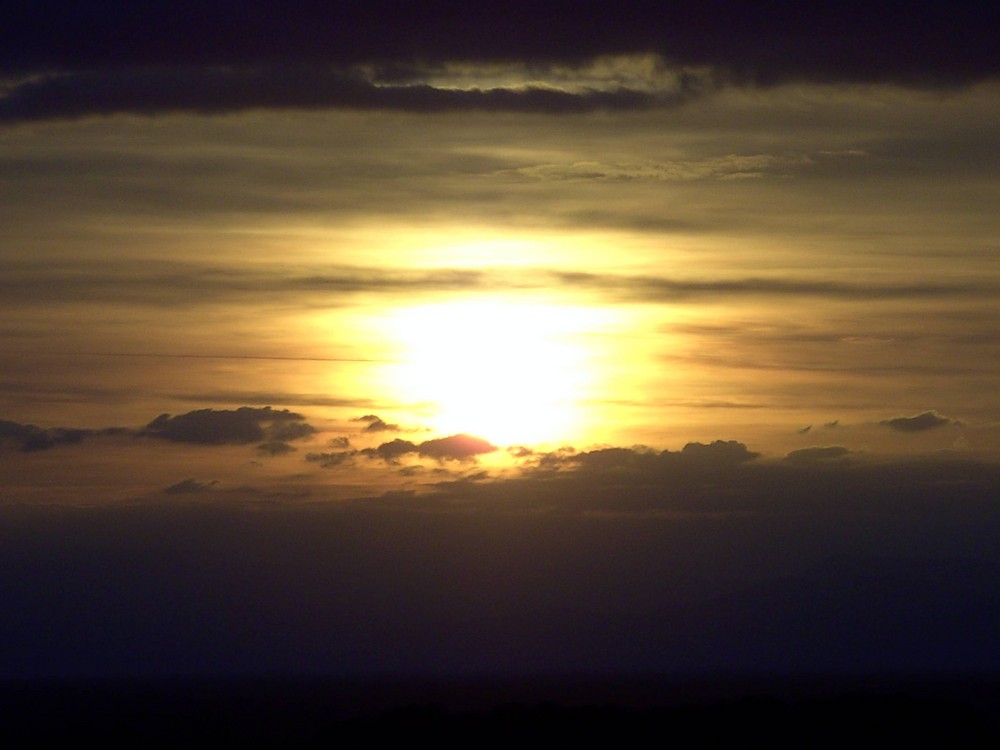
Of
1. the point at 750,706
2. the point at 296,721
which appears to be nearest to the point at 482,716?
the point at 750,706

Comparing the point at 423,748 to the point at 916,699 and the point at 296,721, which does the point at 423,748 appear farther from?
the point at 296,721

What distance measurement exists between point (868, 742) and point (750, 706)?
6.77 m

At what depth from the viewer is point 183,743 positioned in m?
97.4

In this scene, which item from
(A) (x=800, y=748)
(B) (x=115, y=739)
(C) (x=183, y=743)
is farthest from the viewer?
(B) (x=115, y=739)

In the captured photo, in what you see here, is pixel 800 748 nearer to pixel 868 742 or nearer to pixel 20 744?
pixel 868 742

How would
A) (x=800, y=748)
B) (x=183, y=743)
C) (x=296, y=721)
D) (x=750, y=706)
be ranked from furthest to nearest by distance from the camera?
1. (x=296, y=721)
2. (x=183, y=743)
3. (x=750, y=706)
4. (x=800, y=748)

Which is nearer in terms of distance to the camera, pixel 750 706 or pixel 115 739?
pixel 750 706

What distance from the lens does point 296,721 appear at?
178750mm

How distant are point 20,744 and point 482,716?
147ft

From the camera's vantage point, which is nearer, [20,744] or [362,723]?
[362,723]

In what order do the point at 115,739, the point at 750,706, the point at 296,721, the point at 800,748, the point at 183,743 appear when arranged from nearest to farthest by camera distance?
the point at 800,748, the point at 750,706, the point at 183,743, the point at 115,739, the point at 296,721

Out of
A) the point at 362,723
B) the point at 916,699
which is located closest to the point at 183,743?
the point at 362,723

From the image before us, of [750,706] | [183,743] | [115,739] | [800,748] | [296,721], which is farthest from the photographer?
[296,721]

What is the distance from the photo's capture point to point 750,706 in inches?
2928
